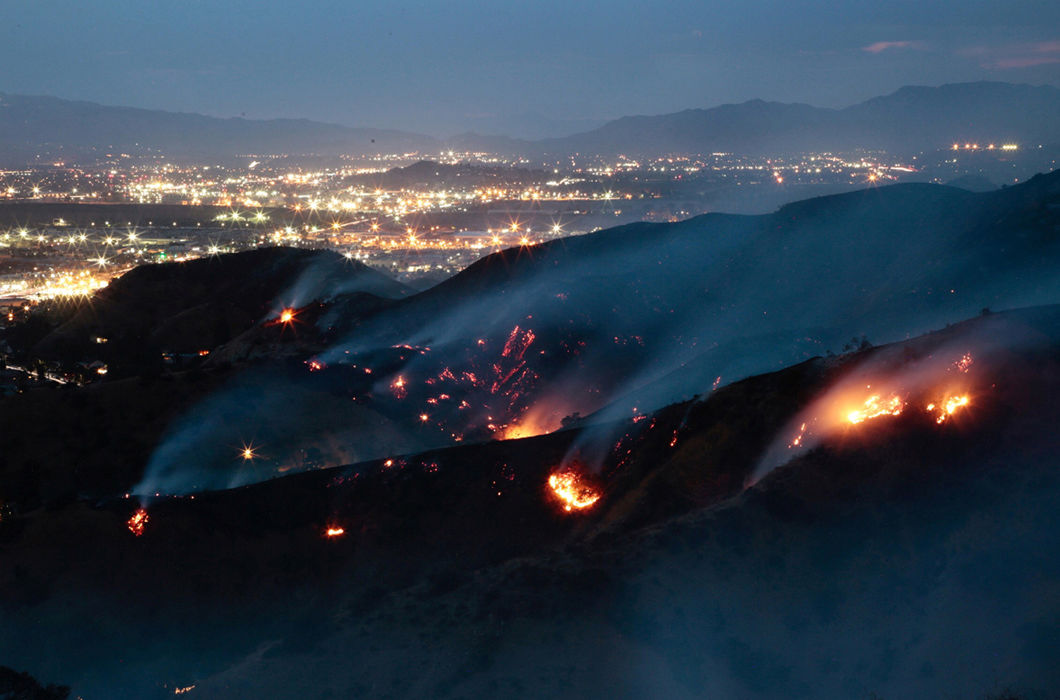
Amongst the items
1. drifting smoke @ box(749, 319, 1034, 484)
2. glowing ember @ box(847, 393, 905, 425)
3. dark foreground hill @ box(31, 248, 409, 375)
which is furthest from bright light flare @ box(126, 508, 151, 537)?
glowing ember @ box(847, 393, 905, 425)

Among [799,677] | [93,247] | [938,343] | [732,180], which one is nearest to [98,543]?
[799,677]

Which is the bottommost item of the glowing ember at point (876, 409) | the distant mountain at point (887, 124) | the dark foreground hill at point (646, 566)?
the dark foreground hill at point (646, 566)

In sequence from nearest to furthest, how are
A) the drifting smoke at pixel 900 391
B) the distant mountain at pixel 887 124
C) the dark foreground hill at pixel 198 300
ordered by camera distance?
the drifting smoke at pixel 900 391, the dark foreground hill at pixel 198 300, the distant mountain at pixel 887 124

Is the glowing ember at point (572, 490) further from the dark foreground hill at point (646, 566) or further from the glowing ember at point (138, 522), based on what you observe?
the glowing ember at point (138, 522)

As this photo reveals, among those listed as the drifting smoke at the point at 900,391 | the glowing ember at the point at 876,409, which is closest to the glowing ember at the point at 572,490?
the drifting smoke at the point at 900,391

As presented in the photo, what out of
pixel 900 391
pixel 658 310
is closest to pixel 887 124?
pixel 658 310

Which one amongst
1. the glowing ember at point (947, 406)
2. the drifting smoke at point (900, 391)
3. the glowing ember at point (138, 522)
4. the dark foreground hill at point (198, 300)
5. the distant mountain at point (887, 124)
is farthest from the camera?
the distant mountain at point (887, 124)

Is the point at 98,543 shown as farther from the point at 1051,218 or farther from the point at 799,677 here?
the point at 1051,218

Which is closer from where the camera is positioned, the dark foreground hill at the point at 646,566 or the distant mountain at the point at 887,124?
the dark foreground hill at the point at 646,566
